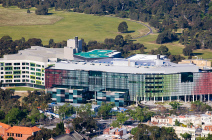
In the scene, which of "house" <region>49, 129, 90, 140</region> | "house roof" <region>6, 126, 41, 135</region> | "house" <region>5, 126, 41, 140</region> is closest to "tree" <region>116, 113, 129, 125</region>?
"house" <region>49, 129, 90, 140</region>

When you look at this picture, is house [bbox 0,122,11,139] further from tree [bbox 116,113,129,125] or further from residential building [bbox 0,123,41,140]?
tree [bbox 116,113,129,125]

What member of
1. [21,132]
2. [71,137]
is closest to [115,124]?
[71,137]

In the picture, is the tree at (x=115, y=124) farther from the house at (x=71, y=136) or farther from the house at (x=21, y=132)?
the house at (x=21, y=132)

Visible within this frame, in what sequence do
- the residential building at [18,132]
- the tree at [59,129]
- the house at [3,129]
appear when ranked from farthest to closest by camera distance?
1. the house at [3,129]
2. the tree at [59,129]
3. the residential building at [18,132]

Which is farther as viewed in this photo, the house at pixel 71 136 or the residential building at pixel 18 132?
the residential building at pixel 18 132

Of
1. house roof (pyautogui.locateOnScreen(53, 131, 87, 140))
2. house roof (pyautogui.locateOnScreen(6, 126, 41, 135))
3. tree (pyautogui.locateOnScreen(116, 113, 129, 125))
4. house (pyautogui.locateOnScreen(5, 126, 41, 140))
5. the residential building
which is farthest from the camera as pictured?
tree (pyautogui.locateOnScreen(116, 113, 129, 125))

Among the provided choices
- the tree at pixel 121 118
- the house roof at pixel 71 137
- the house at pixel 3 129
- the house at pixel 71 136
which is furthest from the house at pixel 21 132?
the tree at pixel 121 118

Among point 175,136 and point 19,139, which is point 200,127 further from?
point 19,139

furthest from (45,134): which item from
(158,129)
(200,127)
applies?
(200,127)

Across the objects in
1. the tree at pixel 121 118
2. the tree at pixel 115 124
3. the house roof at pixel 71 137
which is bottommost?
the tree at pixel 115 124

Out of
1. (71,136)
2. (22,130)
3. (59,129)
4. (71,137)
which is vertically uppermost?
(71,136)

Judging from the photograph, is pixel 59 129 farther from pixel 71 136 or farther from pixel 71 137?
pixel 71 137
